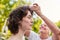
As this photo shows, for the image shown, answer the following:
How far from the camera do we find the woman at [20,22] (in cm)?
135

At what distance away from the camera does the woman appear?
1.35 meters

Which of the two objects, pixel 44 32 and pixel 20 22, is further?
pixel 44 32

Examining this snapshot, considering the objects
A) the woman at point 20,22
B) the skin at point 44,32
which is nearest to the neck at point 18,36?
the woman at point 20,22

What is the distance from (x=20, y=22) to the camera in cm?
137

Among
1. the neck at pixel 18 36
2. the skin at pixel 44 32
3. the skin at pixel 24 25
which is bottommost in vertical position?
the neck at pixel 18 36

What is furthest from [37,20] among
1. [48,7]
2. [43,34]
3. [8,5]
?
[48,7]

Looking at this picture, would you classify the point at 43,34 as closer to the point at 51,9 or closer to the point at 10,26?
the point at 10,26

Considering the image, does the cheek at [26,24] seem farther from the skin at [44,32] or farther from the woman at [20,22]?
the skin at [44,32]

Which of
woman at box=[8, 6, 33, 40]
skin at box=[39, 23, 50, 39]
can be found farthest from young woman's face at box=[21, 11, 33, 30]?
skin at box=[39, 23, 50, 39]

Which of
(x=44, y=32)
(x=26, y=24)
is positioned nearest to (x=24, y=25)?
(x=26, y=24)

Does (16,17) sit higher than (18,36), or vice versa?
(16,17)

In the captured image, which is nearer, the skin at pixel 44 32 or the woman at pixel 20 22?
the woman at pixel 20 22

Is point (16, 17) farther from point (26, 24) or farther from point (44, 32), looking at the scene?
point (44, 32)

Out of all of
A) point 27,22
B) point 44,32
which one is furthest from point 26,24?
point 44,32
